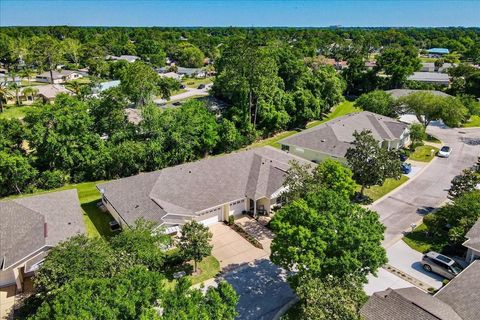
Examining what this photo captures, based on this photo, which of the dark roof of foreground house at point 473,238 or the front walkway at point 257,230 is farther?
the front walkway at point 257,230

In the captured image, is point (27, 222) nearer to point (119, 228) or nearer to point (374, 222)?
point (119, 228)

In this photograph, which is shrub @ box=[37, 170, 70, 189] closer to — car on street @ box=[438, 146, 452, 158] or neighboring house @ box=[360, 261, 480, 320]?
neighboring house @ box=[360, 261, 480, 320]

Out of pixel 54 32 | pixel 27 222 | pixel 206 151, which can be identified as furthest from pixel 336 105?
pixel 54 32

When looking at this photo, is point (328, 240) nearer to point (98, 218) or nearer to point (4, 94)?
point (98, 218)

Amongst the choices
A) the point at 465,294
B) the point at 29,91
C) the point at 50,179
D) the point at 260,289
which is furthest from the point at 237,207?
the point at 29,91

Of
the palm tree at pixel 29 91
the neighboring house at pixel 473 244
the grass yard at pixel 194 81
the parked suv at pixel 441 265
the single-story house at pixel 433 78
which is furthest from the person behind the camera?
the grass yard at pixel 194 81

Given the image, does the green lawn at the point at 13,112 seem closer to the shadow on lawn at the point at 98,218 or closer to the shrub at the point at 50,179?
the shrub at the point at 50,179

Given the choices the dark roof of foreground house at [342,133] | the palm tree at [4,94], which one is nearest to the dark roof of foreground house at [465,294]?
the dark roof of foreground house at [342,133]
